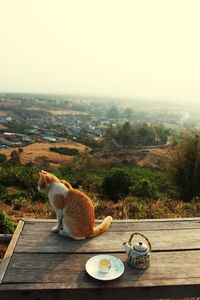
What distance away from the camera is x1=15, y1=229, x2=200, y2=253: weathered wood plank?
2.68 metres

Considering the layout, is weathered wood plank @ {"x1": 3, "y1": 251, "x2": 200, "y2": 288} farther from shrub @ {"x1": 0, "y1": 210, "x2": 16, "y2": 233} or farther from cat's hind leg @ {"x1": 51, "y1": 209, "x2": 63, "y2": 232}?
shrub @ {"x1": 0, "y1": 210, "x2": 16, "y2": 233}

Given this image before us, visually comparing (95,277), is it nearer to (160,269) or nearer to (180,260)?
(160,269)

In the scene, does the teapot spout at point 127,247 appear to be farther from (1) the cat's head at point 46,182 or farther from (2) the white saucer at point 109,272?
(1) the cat's head at point 46,182

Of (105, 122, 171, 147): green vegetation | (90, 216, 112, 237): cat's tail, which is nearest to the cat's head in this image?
(90, 216, 112, 237): cat's tail

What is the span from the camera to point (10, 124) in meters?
73.4

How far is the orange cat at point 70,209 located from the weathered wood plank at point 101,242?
7cm

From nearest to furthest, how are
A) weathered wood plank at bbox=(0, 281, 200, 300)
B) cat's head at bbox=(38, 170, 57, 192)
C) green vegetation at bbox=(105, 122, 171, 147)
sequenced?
weathered wood plank at bbox=(0, 281, 200, 300), cat's head at bbox=(38, 170, 57, 192), green vegetation at bbox=(105, 122, 171, 147)

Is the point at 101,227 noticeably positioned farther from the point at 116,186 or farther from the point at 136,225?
the point at 116,186

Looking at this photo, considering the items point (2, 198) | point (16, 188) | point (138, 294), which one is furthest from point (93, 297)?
point (16, 188)

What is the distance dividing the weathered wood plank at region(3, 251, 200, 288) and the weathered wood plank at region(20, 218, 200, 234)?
0.49m

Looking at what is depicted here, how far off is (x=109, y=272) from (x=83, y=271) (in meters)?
0.20

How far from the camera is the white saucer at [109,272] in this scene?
2287mm

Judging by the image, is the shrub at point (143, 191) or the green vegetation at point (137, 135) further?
the green vegetation at point (137, 135)

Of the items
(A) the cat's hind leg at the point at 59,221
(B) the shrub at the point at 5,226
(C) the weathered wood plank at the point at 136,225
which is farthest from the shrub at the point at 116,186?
(A) the cat's hind leg at the point at 59,221
